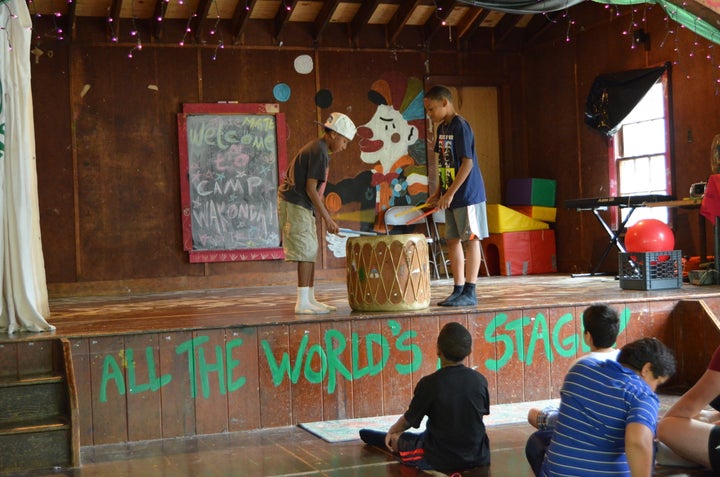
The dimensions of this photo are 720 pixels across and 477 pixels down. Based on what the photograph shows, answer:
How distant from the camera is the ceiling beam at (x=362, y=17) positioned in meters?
10.3

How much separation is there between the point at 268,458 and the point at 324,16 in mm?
6925

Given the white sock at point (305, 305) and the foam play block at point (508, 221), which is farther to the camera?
the foam play block at point (508, 221)

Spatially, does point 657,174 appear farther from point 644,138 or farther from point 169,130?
point 169,130

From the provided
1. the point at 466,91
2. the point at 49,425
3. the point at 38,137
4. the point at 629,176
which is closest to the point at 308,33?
the point at 466,91

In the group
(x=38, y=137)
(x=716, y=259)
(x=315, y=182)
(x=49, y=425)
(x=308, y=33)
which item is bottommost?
(x=49, y=425)

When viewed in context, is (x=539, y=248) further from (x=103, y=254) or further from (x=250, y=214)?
(x=103, y=254)

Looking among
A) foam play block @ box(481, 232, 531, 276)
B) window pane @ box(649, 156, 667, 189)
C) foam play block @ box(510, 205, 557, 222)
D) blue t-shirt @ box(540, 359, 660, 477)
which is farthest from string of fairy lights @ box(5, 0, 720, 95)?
blue t-shirt @ box(540, 359, 660, 477)

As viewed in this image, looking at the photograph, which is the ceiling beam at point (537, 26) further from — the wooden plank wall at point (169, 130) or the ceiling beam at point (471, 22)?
the ceiling beam at point (471, 22)

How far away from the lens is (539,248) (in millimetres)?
10836

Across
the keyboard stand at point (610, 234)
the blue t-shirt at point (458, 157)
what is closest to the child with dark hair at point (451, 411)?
the blue t-shirt at point (458, 157)

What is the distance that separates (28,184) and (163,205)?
5097 mm

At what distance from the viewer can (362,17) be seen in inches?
417

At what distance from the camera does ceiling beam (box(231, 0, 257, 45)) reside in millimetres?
9961

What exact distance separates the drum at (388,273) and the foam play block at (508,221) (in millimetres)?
4647
